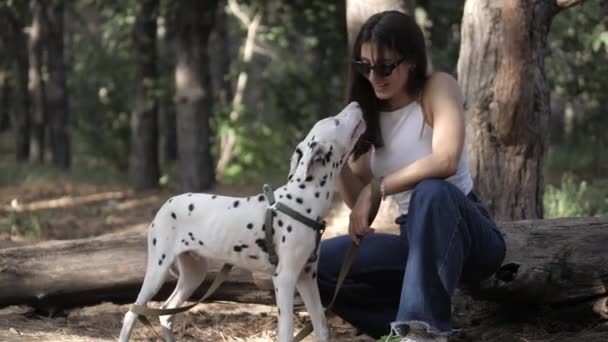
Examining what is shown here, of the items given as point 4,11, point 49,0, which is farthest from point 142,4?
point 4,11

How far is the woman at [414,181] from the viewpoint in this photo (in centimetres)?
385

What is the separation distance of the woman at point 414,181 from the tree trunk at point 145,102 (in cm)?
942

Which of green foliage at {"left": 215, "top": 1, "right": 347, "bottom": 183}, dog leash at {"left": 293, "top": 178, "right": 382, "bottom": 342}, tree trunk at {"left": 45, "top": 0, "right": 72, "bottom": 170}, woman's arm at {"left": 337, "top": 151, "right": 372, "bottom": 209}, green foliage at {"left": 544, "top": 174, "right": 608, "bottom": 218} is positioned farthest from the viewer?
tree trunk at {"left": 45, "top": 0, "right": 72, "bottom": 170}

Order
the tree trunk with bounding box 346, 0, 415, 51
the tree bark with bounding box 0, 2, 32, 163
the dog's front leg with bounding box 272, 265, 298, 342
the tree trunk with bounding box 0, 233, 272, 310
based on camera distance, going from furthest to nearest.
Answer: the tree bark with bounding box 0, 2, 32, 163 → the tree trunk with bounding box 346, 0, 415, 51 → the tree trunk with bounding box 0, 233, 272, 310 → the dog's front leg with bounding box 272, 265, 298, 342

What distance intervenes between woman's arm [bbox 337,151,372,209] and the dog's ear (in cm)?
48

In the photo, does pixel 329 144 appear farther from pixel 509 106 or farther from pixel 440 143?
pixel 509 106

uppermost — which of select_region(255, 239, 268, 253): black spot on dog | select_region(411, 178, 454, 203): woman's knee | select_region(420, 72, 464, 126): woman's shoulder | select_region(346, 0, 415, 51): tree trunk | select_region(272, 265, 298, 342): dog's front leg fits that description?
select_region(346, 0, 415, 51): tree trunk

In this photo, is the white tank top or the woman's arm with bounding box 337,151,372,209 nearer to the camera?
the white tank top

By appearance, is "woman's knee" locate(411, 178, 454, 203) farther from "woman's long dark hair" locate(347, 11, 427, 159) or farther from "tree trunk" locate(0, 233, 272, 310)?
"tree trunk" locate(0, 233, 272, 310)

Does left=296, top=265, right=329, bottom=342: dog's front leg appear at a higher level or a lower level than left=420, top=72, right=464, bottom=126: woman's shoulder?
lower

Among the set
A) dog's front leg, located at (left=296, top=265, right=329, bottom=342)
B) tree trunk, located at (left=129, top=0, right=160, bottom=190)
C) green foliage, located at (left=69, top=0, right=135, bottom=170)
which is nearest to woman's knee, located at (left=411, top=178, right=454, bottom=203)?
dog's front leg, located at (left=296, top=265, right=329, bottom=342)

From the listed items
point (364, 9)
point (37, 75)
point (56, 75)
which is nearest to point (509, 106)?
point (364, 9)

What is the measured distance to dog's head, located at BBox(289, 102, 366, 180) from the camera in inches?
149

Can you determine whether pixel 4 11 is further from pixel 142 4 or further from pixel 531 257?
pixel 531 257
